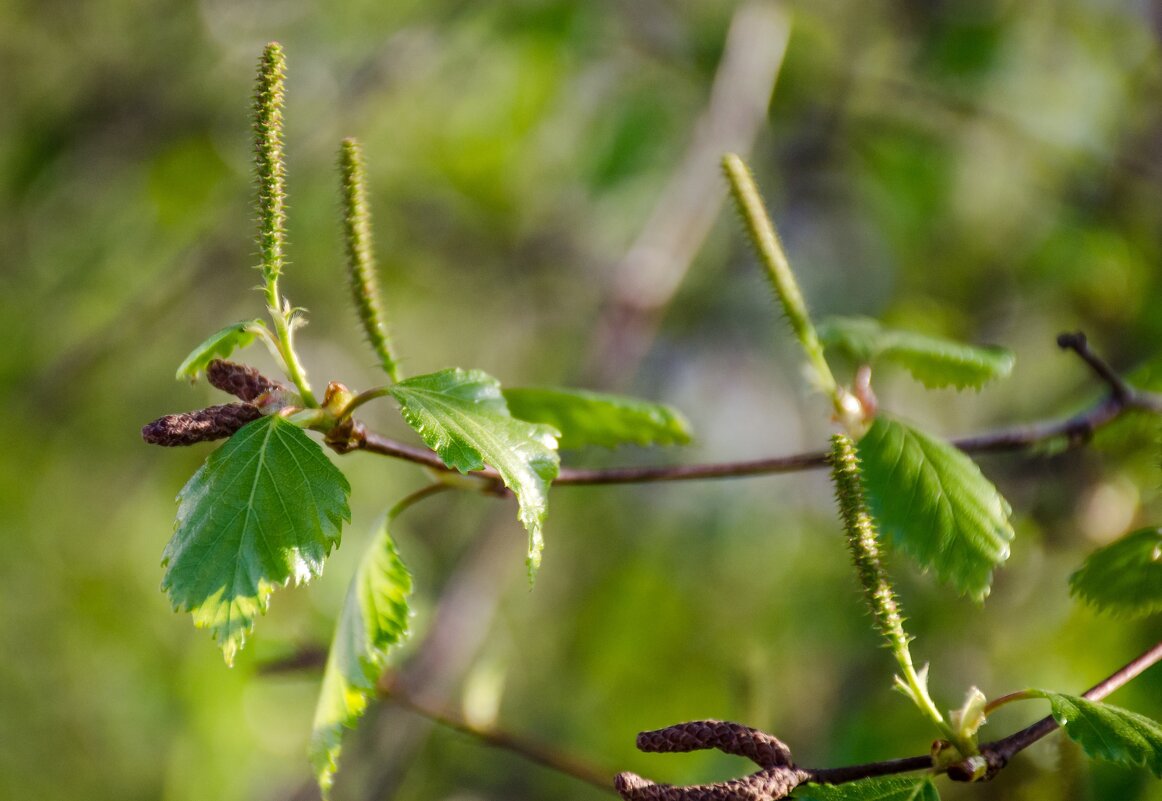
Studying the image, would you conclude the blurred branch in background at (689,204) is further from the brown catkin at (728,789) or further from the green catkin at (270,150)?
the brown catkin at (728,789)

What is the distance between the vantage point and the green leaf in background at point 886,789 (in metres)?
0.81

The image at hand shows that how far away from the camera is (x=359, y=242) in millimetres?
962

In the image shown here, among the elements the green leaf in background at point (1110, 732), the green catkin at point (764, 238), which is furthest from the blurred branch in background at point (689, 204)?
the green leaf in background at point (1110, 732)

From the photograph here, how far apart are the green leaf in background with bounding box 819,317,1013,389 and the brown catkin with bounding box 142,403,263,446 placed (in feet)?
2.45

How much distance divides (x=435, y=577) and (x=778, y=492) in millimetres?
1343

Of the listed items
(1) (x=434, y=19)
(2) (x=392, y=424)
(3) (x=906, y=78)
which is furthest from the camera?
(2) (x=392, y=424)

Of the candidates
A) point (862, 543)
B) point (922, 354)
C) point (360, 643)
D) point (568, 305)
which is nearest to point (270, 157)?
point (360, 643)

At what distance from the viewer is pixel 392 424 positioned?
168 inches

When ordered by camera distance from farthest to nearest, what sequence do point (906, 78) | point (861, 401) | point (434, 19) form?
1. point (906, 78)
2. point (434, 19)
3. point (861, 401)

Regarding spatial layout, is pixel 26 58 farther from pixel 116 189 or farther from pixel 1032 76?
pixel 1032 76

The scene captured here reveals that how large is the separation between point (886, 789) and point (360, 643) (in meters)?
0.50

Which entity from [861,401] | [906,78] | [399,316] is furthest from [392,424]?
[861,401]

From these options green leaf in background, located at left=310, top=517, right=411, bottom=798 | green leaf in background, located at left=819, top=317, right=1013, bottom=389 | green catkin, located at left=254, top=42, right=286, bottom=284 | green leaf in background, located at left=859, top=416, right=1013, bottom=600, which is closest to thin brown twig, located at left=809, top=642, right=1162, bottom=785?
green leaf in background, located at left=859, top=416, right=1013, bottom=600

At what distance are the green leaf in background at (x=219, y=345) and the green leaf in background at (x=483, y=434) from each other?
149 mm
